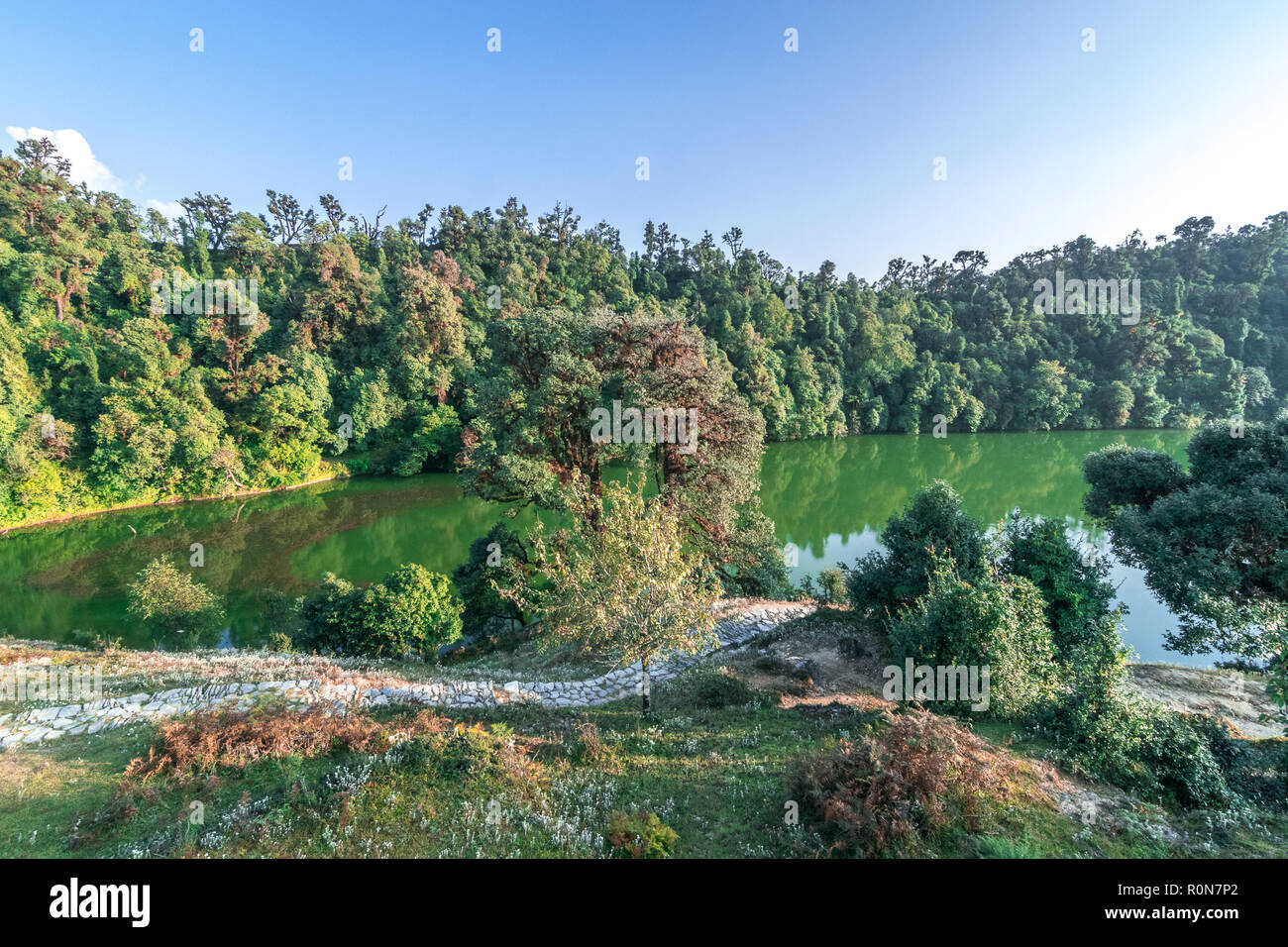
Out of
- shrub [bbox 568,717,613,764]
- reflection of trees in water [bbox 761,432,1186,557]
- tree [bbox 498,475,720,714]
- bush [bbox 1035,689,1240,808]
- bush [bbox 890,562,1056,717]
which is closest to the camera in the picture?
bush [bbox 1035,689,1240,808]

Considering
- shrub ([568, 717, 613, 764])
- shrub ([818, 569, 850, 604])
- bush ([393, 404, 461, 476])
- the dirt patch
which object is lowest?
the dirt patch

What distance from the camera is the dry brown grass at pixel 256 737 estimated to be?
22.7 ft

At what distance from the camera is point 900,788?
566 cm

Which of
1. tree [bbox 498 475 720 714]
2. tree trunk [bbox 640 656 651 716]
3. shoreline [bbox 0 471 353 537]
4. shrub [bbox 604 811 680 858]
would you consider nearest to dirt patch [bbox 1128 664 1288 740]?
tree [bbox 498 475 720 714]

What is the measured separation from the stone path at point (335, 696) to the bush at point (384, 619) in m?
2.76

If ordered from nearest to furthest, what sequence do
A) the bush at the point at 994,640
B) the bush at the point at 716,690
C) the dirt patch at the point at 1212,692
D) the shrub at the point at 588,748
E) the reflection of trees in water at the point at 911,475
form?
the shrub at the point at 588,748 < the bush at the point at 994,640 < the bush at the point at 716,690 < the dirt patch at the point at 1212,692 < the reflection of trees in water at the point at 911,475

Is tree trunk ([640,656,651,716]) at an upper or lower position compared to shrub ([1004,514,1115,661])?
lower

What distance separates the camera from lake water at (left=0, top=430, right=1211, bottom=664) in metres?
18.5

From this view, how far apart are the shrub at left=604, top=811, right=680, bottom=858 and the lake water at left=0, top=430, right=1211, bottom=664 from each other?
14.7m

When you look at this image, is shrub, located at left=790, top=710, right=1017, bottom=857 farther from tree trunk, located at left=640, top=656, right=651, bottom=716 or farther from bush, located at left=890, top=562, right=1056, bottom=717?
tree trunk, located at left=640, top=656, right=651, bottom=716

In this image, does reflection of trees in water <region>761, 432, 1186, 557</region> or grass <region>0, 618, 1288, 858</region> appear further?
reflection of trees in water <region>761, 432, 1186, 557</region>

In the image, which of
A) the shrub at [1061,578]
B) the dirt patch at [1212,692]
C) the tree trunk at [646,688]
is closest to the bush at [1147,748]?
the dirt patch at [1212,692]

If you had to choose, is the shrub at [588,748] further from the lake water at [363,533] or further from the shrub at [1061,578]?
the lake water at [363,533]
